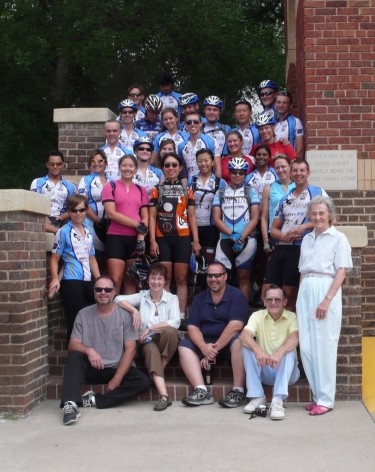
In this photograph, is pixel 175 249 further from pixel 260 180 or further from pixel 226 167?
pixel 226 167

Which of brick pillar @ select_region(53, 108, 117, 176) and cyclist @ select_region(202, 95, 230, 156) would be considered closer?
cyclist @ select_region(202, 95, 230, 156)

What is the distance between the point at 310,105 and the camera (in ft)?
28.6

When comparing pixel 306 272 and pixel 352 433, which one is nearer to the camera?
pixel 352 433

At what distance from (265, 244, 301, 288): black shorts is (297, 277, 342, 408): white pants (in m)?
0.64

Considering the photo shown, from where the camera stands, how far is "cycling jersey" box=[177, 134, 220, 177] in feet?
27.8

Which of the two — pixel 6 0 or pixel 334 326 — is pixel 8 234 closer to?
pixel 334 326

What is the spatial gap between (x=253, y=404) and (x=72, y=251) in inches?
87.9

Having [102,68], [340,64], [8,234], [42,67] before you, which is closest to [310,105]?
[340,64]

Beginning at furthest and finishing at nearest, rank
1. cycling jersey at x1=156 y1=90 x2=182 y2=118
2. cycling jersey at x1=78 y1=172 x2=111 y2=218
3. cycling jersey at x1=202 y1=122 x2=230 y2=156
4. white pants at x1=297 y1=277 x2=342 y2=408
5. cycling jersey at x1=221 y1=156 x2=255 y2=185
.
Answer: cycling jersey at x1=156 y1=90 x2=182 y2=118 < cycling jersey at x1=202 y1=122 x2=230 y2=156 < cycling jersey at x1=221 y1=156 x2=255 y2=185 < cycling jersey at x1=78 y1=172 x2=111 y2=218 < white pants at x1=297 y1=277 x2=342 y2=408

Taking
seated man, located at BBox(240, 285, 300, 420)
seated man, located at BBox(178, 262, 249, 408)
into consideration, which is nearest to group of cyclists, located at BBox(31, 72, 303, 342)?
seated man, located at BBox(178, 262, 249, 408)

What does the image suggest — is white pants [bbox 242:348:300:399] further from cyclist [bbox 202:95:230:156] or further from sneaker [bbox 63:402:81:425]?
cyclist [bbox 202:95:230:156]

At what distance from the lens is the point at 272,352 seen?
6469 millimetres

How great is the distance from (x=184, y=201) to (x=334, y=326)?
218cm

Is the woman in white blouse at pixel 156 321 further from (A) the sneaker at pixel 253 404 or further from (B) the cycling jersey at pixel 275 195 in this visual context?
(B) the cycling jersey at pixel 275 195
